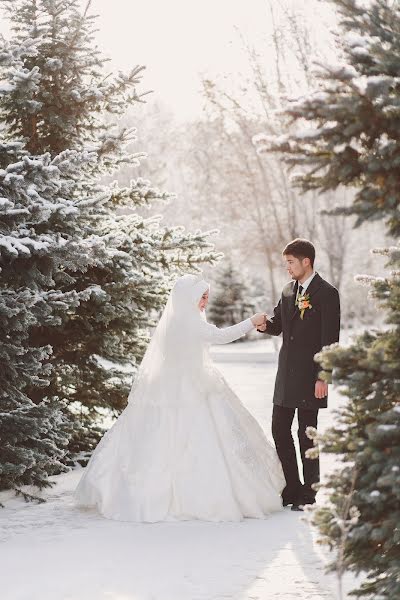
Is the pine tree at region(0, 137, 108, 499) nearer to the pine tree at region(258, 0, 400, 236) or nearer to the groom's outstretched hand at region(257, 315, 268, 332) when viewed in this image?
the groom's outstretched hand at region(257, 315, 268, 332)

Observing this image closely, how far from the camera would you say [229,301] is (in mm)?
42469

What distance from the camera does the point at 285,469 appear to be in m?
7.52

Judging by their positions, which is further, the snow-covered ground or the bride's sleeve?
the bride's sleeve

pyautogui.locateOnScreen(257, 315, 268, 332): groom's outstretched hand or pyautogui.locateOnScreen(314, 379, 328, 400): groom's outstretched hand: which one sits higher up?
pyautogui.locateOnScreen(257, 315, 268, 332): groom's outstretched hand

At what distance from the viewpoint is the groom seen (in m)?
7.32

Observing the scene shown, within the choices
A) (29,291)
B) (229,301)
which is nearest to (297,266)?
(29,291)

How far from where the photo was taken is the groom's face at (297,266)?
7.39 meters

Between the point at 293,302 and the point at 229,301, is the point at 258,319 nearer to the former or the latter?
the point at 293,302

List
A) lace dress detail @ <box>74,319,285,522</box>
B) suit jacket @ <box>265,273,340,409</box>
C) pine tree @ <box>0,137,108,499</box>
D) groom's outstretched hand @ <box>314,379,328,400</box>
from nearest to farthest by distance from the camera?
1. lace dress detail @ <box>74,319,285,522</box>
2. groom's outstretched hand @ <box>314,379,328,400</box>
3. suit jacket @ <box>265,273,340,409</box>
4. pine tree @ <box>0,137,108,499</box>

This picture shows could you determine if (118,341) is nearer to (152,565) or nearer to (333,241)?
(152,565)

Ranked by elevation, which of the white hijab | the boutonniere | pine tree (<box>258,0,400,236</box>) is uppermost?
pine tree (<box>258,0,400,236</box>)

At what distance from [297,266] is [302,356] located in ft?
2.49

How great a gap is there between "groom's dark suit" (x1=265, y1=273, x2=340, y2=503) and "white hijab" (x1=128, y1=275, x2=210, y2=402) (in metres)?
0.74

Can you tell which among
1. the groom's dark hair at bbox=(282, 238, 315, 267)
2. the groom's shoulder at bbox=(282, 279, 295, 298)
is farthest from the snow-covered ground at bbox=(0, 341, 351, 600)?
the groom's dark hair at bbox=(282, 238, 315, 267)
